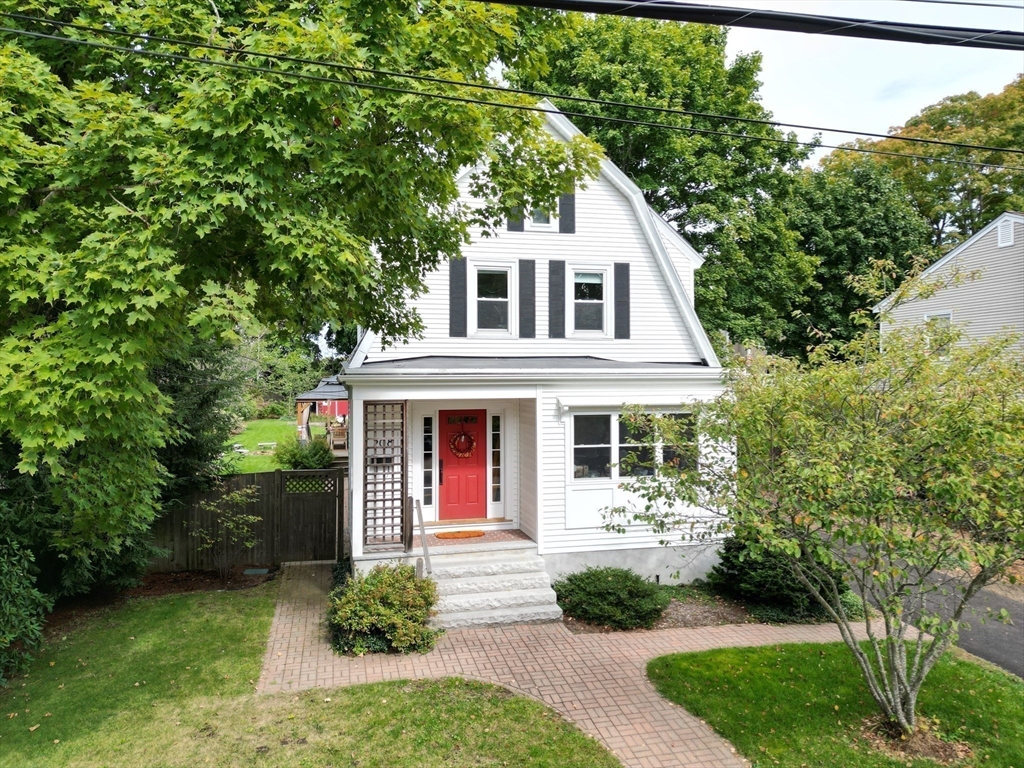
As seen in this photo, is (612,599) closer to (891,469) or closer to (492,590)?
(492,590)

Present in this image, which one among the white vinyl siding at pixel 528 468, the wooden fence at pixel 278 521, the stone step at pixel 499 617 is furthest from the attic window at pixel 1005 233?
the wooden fence at pixel 278 521

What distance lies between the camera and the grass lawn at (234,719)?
5664mm

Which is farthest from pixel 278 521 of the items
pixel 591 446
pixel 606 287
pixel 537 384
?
pixel 606 287

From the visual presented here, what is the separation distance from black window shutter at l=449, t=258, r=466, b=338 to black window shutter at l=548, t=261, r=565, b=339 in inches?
68.4

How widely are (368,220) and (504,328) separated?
5082 millimetres

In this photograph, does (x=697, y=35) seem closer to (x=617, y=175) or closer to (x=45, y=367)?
(x=617, y=175)

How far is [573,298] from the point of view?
39.7 feet

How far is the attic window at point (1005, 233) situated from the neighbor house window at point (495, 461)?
1913cm

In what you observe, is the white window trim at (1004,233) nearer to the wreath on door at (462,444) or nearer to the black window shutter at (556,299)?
the black window shutter at (556,299)

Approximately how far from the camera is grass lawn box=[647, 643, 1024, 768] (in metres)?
5.86

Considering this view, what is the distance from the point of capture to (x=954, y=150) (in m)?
29.7

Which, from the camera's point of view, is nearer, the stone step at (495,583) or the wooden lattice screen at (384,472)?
the stone step at (495,583)

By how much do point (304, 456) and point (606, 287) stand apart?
10.1m

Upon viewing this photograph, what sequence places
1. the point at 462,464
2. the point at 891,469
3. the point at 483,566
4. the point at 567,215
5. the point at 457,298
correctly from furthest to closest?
the point at 567,215 → the point at 462,464 → the point at 457,298 → the point at 483,566 → the point at 891,469
